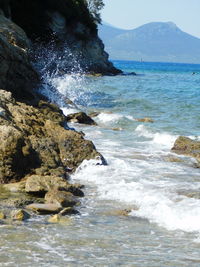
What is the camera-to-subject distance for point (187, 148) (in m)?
16.2

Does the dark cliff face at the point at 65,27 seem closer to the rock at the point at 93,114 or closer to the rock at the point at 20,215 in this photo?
the rock at the point at 93,114

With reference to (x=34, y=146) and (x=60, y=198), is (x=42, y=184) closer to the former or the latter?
(x=60, y=198)

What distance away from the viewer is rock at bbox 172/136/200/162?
51.7 feet

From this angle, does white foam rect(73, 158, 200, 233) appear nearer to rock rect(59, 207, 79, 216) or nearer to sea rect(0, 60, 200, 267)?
sea rect(0, 60, 200, 267)

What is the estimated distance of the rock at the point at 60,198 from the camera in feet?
30.7

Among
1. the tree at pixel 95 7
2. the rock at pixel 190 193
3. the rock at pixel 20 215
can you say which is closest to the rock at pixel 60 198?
the rock at pixel 20 215

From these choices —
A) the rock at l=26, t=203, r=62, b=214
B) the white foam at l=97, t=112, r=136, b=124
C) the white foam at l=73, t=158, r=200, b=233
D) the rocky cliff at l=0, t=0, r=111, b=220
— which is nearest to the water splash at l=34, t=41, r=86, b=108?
the white foam at l=97, t=112, r=136, b=124

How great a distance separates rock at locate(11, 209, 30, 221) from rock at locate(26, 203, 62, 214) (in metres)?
0.34

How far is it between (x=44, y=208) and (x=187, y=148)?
325 inches

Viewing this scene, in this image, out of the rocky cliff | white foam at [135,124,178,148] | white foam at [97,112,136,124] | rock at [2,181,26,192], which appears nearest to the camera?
rock at [2,181,26,192]

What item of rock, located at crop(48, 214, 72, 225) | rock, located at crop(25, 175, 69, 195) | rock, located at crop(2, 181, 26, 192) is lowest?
rock, located at crop(48, 214, 72, 225)

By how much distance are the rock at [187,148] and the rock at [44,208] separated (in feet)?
24.3

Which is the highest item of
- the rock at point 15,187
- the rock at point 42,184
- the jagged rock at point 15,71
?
the jagged rock at point 15,71

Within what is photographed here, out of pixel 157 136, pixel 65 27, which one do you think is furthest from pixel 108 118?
pixel 65 27
